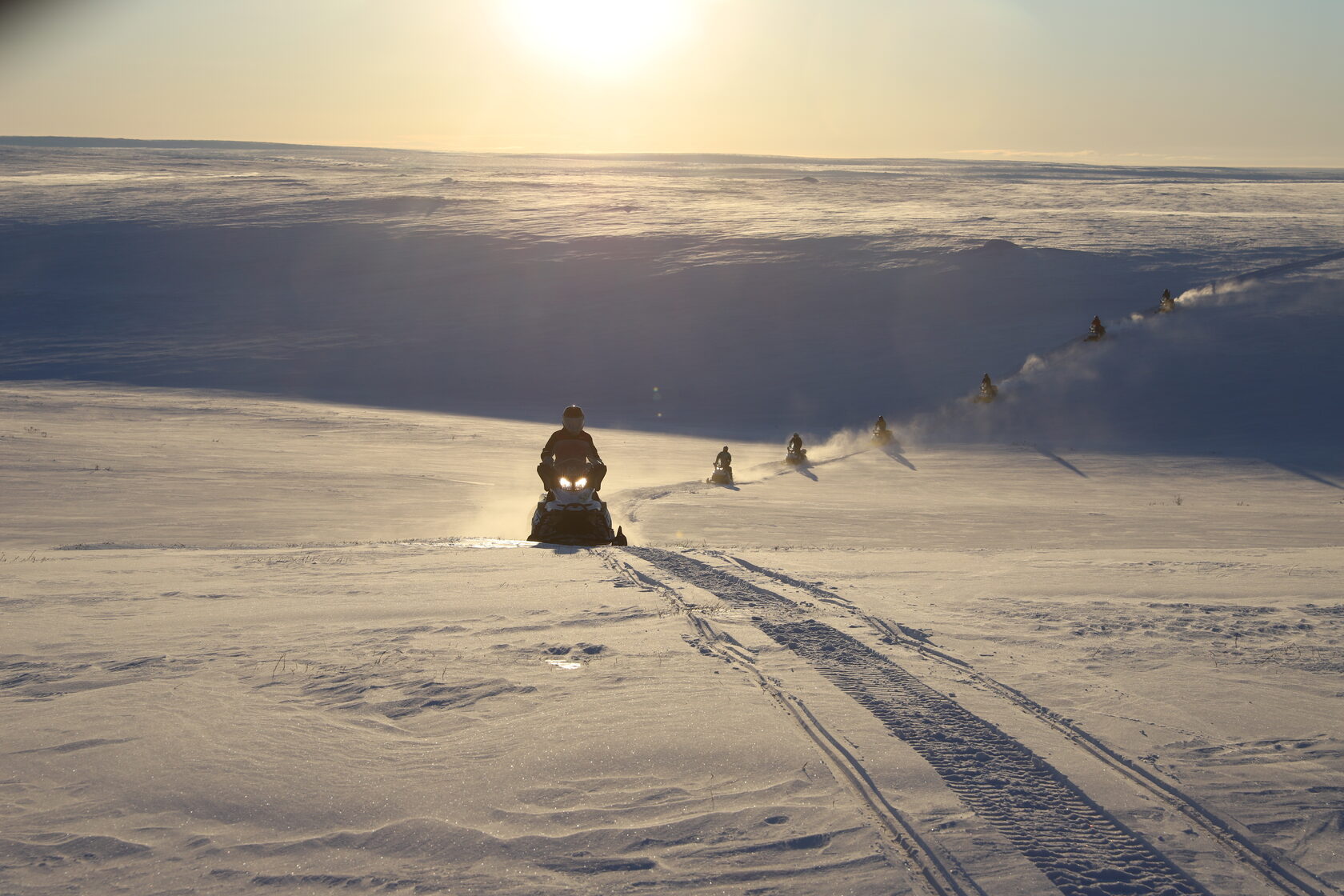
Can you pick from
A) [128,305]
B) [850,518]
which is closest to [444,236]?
[128,305]

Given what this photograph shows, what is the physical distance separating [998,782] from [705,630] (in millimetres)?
2805

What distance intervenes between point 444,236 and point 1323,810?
2744 inches

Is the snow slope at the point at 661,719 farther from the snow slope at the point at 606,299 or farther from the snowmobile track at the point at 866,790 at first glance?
the snow slope at the point at 606,299

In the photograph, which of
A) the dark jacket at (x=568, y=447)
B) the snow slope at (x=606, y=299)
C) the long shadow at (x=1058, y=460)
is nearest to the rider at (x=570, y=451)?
the dark jacket at (x=568, y=447)

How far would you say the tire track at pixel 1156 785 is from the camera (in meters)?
3.67

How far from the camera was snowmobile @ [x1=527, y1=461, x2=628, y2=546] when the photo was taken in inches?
496

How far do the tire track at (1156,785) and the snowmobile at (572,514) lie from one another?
19.9 feet

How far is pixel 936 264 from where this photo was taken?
185ft

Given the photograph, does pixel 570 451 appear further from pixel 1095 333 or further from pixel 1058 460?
pixel 1095 333

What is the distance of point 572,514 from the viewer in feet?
41.5

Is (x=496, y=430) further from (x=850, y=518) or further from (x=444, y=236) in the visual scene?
(x=444, y=236)

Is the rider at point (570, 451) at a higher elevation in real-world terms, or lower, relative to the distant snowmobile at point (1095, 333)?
lower

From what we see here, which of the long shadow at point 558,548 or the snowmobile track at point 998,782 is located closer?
the snowmobile track at point 998,782

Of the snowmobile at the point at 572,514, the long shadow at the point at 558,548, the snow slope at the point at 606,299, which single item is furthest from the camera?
the snow slope at the point at 606,299
